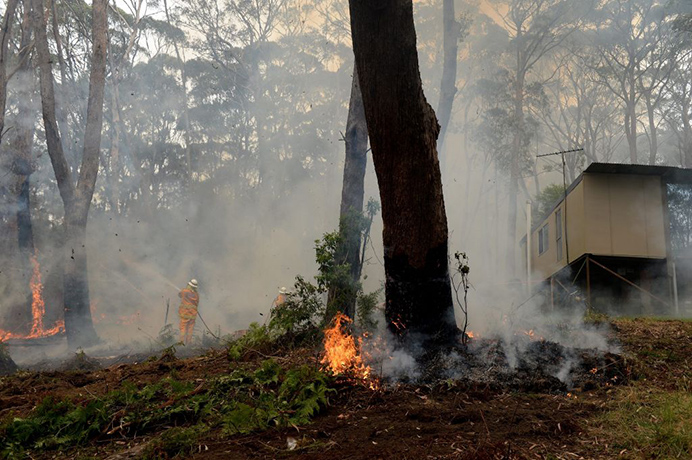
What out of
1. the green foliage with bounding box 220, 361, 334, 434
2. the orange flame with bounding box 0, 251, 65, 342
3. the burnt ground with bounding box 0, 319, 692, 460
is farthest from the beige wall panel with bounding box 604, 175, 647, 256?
the orange flame with bounding box 0, 251, 65, 342

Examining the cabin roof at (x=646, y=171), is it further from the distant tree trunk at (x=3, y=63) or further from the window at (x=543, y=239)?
the distant tree trunk at (x=3, y=63)

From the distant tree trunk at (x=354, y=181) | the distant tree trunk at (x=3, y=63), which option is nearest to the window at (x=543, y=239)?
the distant tree trunk at (x=354, y=181)

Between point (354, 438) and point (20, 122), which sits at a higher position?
point (20, 122)

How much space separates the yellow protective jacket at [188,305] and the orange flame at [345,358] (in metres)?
8.95

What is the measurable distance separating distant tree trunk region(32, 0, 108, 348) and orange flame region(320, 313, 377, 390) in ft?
32.7

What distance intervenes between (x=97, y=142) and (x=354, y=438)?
42.0 feet

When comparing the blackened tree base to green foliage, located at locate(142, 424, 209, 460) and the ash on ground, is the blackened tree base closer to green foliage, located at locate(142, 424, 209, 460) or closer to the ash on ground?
the ash on ground

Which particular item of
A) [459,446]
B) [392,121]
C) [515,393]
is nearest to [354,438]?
[459,446]

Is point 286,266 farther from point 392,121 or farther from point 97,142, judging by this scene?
point 392,121

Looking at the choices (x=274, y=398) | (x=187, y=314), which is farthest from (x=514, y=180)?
(x=274, y=398)

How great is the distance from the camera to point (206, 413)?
4.22 m

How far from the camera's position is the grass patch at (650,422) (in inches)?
130

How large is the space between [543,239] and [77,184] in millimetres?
16300

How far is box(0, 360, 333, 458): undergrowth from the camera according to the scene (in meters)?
3.84
